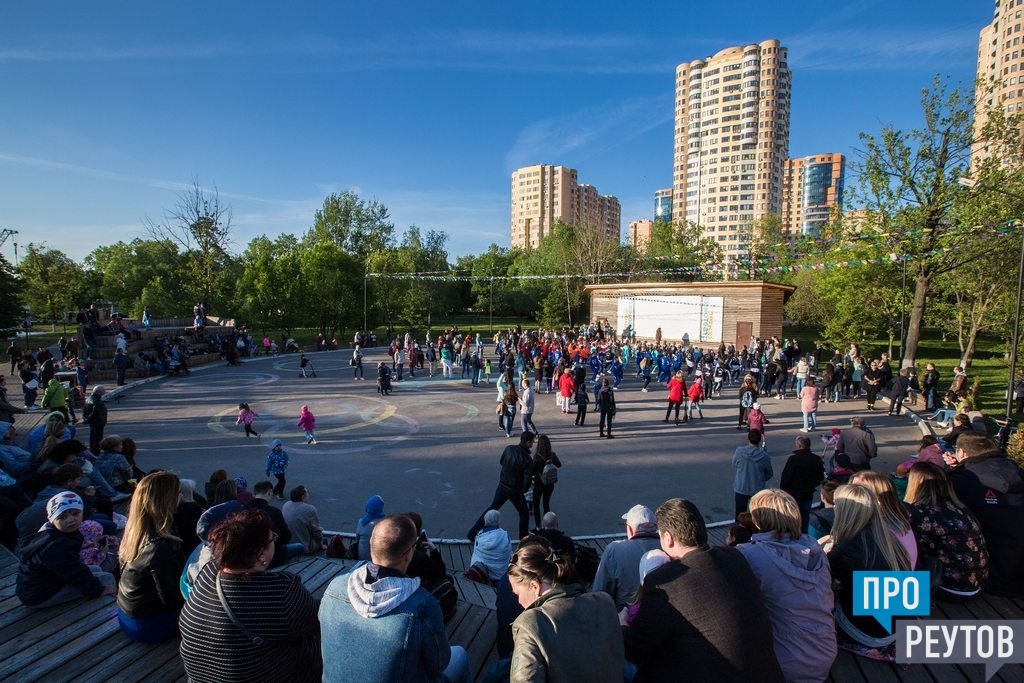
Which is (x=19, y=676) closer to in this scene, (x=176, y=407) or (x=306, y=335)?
(x=176, y=407)

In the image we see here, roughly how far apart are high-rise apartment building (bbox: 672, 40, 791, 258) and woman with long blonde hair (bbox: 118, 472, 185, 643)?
118329mm

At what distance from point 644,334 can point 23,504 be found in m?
31.0

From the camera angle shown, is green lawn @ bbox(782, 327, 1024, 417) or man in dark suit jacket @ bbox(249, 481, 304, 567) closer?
man in dark suit jacket @ bbox(249, 481, 304, 567)

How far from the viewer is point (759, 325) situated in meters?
27.7

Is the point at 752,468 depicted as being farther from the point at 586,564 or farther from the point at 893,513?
the point at 893,513

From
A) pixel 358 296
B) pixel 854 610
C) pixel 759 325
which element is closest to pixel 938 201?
pixel 759 325

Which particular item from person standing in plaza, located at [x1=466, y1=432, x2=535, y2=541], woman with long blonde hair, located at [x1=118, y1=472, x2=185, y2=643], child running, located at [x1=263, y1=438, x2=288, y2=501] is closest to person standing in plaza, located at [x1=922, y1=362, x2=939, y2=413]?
person standing in plaza, located at [x1=466, y1=432, x2=535, y2=541]

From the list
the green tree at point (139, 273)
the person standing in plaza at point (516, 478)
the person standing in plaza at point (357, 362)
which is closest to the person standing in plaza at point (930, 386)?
the person standing in plaza at point (516, 478)

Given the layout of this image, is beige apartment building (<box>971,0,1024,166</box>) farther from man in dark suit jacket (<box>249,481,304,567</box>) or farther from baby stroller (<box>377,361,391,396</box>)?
man in dark suit jacket (<box>249,481,304,567</box>)

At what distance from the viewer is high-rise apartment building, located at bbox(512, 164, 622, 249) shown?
470 feet

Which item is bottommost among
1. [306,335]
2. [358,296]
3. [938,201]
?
[306,335]

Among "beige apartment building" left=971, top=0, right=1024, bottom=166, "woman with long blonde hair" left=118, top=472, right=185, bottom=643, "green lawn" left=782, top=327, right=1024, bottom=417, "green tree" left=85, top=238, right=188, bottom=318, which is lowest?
"green lawn" left=782, top=327, right=1024, bottom=417

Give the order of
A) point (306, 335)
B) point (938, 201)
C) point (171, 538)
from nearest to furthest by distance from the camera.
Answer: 1. point (171, 538)
2. point (938, 201)
3. point (306, 335)

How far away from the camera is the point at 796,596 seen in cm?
293
